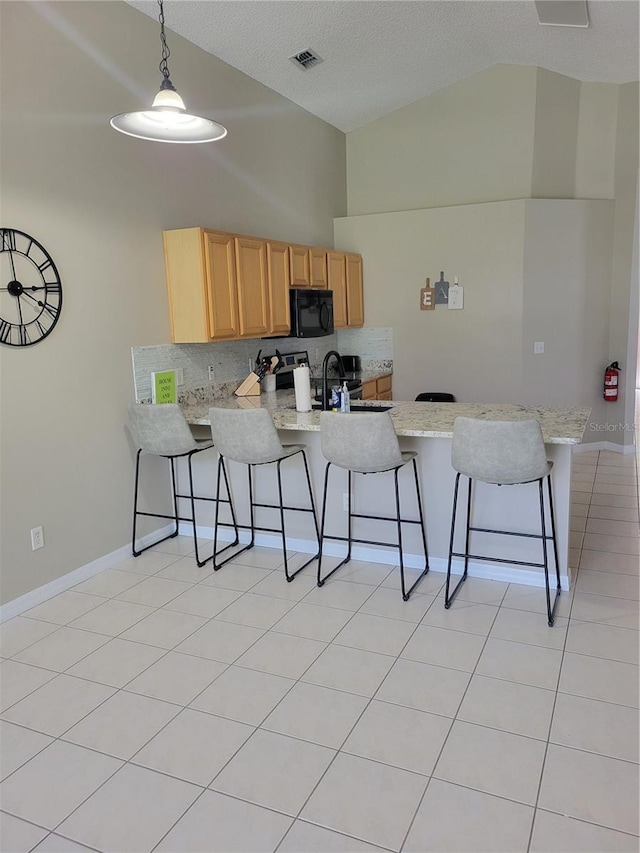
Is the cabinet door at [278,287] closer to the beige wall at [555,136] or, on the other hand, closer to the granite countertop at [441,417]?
the granite countertop at [441,417]

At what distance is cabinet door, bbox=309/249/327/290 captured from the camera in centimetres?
529

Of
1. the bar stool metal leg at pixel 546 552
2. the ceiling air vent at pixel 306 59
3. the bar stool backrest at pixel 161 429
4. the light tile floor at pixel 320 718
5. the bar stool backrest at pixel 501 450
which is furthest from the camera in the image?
the ceiling air vent at pixel 306 59

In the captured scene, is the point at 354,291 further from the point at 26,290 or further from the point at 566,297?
the point at 26,290

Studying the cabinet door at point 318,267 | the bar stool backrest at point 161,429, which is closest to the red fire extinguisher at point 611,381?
the cabinet door at point 318,267

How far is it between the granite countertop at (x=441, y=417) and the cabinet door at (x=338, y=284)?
5.85ft

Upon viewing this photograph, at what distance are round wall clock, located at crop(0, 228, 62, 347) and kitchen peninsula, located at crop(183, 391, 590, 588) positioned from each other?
1053 mm

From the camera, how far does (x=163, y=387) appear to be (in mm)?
4066

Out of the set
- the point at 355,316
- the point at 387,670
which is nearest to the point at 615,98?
the point at 355,316

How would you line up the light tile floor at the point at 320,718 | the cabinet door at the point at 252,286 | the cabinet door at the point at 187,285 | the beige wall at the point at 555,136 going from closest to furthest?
the light tile floor at the point at 320,718 < the cabinet door at the point at 187,285 < the cabinet door at the point at 252,286 < the beige wall at the point at 555,136

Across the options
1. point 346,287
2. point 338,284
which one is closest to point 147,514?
point 338,284

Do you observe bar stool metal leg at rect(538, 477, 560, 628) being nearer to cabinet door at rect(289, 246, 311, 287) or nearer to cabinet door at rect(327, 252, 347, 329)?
cabinet door at rect(289, 246, 311, 287)

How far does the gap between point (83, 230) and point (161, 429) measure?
1202mm

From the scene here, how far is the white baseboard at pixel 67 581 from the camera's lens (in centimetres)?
316

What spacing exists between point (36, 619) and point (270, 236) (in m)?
3.49
